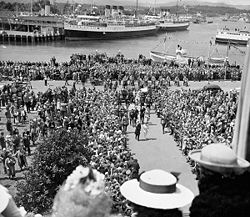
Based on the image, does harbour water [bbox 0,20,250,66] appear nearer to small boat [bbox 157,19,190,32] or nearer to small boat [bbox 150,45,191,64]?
small boat [bbox 150,45,191,64]

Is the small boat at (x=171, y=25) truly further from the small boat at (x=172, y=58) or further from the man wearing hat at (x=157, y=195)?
the man wearing hat at (x=157, y=195)

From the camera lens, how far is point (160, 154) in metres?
14.0

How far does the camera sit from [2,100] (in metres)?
19.2

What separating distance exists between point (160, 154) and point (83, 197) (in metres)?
12.1

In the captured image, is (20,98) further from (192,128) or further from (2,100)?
(192,128)

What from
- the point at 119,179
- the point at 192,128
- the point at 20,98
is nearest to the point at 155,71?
the point at 20,98

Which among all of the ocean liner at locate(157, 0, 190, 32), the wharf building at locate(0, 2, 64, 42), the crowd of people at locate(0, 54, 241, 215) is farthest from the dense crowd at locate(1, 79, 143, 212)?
the ocean liner at locate(157, 0, 190, 32)

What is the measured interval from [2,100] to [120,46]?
46244 millimetres

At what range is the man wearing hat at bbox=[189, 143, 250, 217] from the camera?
7.95 feet

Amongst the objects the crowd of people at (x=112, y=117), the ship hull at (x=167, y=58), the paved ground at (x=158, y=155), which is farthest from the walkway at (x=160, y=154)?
the ship hull at (x=167, y=58)

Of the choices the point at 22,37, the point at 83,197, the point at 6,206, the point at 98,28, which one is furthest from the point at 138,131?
the point at 98,28

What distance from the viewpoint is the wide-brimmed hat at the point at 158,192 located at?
2.49 meters

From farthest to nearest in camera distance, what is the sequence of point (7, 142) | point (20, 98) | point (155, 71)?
point (155, 71) < point (20, 98) < point (7, 142)

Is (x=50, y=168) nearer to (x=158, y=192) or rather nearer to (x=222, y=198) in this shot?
(x=158, y=192)
